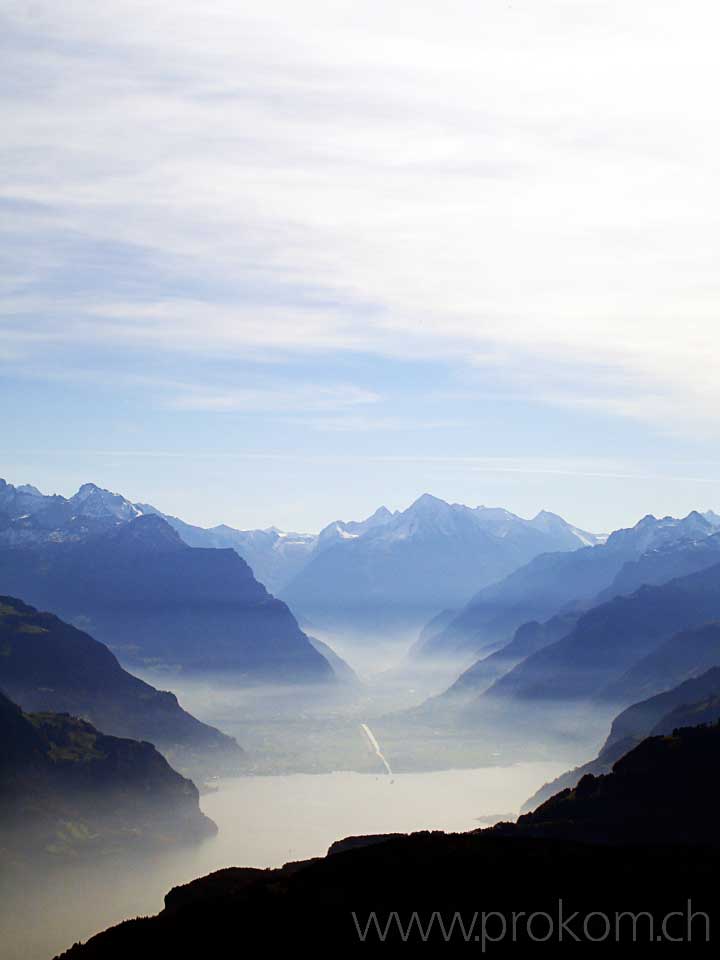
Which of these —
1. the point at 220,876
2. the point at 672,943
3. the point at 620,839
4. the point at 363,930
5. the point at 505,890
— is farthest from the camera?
the point at 620,839

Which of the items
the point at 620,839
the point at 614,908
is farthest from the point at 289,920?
the point at 620,839

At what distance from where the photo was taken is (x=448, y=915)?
12094 cm

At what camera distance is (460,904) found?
405 ft

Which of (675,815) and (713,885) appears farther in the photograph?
(675,815)

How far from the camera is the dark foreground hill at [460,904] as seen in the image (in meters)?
115

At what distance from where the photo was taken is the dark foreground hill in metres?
115

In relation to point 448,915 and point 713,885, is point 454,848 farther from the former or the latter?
point 713,885

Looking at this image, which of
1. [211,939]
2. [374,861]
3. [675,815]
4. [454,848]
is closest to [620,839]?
[675,815]

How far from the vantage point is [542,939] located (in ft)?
374

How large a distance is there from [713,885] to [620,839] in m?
53.4

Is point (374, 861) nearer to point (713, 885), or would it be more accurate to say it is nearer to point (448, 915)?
point (448, 915)

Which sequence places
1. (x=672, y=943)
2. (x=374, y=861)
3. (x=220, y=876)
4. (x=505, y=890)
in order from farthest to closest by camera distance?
1. (x=220, y=876)
2. (x=374, y=861)
3. (x=505, y=890)
4. (x=672, y=943)

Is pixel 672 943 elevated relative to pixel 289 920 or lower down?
lower down

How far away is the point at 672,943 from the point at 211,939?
1877 inches
